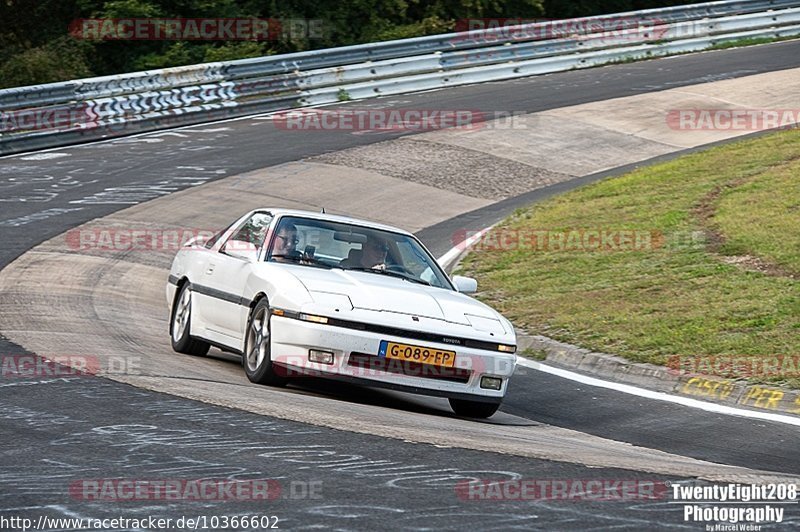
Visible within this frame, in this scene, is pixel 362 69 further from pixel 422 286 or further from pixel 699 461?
pixel 699 461

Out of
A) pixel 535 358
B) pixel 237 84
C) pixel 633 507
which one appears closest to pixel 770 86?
pixel 237 84

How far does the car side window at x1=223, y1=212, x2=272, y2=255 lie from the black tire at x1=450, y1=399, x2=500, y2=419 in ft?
6.81

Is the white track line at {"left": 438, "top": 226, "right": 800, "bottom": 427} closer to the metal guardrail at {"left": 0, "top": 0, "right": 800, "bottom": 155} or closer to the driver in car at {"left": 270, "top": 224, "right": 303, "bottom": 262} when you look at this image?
the driver in car at {"left": 270, "top": 224, "right": 303, "bottom": 262}

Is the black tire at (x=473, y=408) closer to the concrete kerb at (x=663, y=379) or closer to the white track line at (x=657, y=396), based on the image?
the white track line at (x=657, y=396)

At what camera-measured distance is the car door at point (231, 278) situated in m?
9.60

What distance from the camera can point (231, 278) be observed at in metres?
9.83

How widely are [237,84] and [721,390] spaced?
1654 centimetres

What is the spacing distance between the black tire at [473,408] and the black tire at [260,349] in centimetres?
127

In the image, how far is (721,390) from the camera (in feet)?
31.9

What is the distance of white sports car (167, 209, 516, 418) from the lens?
8.43 meters

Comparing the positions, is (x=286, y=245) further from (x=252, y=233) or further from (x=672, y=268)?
(x=672, y=268)


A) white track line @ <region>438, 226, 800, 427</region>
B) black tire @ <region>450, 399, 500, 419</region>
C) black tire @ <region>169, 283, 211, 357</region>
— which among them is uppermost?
black tire @ <region>169, 283, 211, 357</region>

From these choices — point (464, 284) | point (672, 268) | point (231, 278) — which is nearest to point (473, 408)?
point (464, 284)

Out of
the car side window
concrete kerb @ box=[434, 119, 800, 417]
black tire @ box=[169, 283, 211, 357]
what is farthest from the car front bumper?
concrete kerb @ box=[434, 119, 800, 417]
